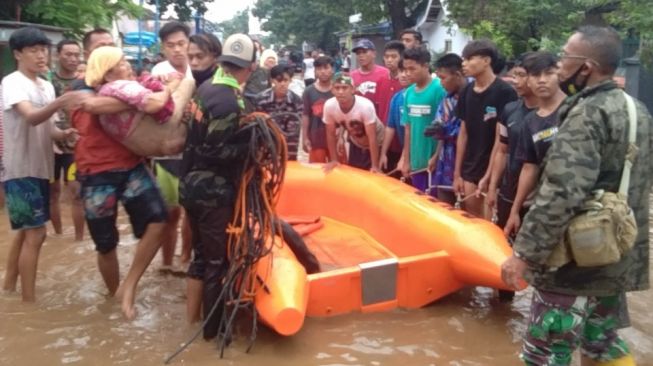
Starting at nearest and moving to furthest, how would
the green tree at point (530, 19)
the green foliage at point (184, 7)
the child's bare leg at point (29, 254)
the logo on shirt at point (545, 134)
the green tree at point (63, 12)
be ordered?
the logo on shirt at point (545, 134), the child's bare leg at point (29, 254), the green tree at point (63, 12), the green tree at point (530, 19), the green foliage at point (184, 7)

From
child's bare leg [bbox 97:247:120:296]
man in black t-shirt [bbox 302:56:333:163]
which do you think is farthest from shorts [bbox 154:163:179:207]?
man in black t-shirt [bbox 302:56:333:163]

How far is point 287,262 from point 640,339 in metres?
2.08

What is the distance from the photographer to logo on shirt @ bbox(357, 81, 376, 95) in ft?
21.5

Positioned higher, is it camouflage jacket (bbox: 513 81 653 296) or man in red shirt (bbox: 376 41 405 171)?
man in red shirt (bbox: 376 41 405 171)

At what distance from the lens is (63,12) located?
782 cm

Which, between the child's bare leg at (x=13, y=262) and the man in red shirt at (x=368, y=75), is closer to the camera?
the child's bare leg at (x=13, y=262)

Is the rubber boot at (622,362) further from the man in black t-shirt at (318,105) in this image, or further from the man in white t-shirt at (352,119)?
the man in black t-shirt at (318,105)

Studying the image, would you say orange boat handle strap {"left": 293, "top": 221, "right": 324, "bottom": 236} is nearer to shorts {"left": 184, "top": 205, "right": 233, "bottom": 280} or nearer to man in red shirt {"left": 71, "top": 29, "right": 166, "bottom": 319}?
man in red shirt {"left": 71, "top": 29, "right": 166, "bottom": 319}

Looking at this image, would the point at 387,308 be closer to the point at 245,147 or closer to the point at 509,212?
the point at 509,212

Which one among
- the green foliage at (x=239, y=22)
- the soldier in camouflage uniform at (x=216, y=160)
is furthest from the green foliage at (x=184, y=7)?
the green foliage at (x=239, y=22)

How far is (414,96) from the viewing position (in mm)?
5449

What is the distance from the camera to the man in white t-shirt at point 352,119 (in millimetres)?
5660

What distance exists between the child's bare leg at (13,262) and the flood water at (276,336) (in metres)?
0.10

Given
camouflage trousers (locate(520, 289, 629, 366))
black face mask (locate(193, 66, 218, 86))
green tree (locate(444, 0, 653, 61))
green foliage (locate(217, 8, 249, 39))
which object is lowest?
camouflage trousers (locate(520, 289, 629, 366))
